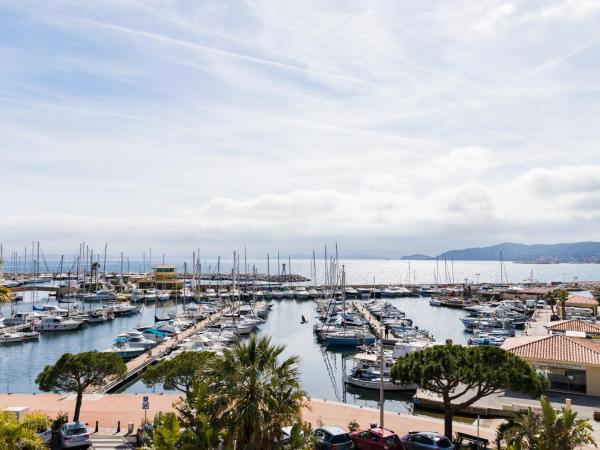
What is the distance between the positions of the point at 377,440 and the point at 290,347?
4258 cm

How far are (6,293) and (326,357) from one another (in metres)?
41.2

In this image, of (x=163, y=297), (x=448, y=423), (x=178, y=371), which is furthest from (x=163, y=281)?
(x=448, y=423)

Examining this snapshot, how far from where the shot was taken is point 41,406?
3097 centimetres

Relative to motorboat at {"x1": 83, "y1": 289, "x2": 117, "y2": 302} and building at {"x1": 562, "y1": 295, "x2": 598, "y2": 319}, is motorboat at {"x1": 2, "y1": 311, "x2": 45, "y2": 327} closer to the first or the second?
motorboat at {"x1": 83, "y1": 289, "x2": 117, "y2": 302}

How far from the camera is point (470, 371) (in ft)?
72.9

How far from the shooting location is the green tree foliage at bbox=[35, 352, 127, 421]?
26.6 meters

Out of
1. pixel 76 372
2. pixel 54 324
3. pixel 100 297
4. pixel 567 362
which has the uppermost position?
pixel 76 372

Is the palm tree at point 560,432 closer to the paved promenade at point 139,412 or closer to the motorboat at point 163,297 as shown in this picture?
the paved promenade at point 139,412

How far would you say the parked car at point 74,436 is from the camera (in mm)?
22333

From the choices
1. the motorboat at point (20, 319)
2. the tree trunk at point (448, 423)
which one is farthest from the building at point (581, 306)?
the motorboat at point (20, 319)

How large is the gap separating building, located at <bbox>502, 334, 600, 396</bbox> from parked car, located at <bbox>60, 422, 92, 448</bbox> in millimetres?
26786

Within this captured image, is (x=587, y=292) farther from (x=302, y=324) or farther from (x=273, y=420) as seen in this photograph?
(x=273, y=420)

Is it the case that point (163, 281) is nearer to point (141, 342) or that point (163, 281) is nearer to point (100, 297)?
point (100, 297)

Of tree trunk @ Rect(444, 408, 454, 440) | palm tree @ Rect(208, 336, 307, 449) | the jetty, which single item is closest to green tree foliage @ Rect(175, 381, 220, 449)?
palm tree @ Rect(208, 336, 307, 449)
